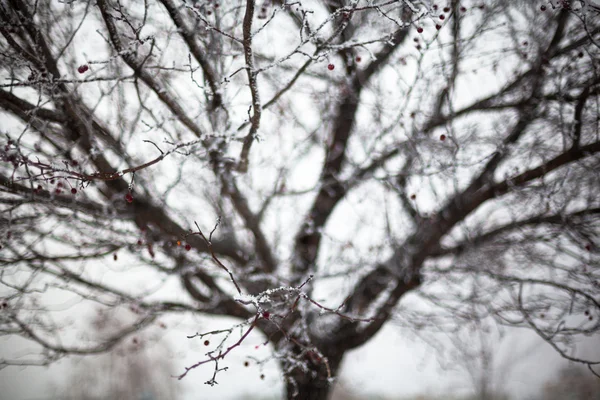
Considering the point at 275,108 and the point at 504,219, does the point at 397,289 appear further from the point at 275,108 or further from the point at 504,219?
the point at 275,108

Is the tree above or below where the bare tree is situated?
below

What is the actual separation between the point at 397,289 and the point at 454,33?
266 centimetres

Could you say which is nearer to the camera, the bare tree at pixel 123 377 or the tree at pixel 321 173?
the tree at pixel 321 173

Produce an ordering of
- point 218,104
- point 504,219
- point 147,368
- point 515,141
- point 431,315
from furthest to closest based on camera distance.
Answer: point 147,368
point 504,219
point 431,315
point 515,141
point 218,104

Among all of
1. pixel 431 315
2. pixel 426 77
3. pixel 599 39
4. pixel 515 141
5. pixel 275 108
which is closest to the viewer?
pixel 599 39

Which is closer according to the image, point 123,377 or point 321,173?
point 321,173

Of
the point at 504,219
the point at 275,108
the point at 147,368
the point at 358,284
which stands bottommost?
the point at 358,284

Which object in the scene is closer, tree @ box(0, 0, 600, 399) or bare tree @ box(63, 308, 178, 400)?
tree @ box(0, 0, 600, 399)

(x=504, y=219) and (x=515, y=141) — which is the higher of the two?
(x=515, y=141)

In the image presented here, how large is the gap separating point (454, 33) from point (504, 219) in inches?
98.3

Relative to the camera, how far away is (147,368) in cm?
1747

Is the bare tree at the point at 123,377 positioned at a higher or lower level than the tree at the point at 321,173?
higher

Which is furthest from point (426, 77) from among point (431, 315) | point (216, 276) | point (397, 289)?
point (216, 276)

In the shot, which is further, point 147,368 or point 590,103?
point 147,368
